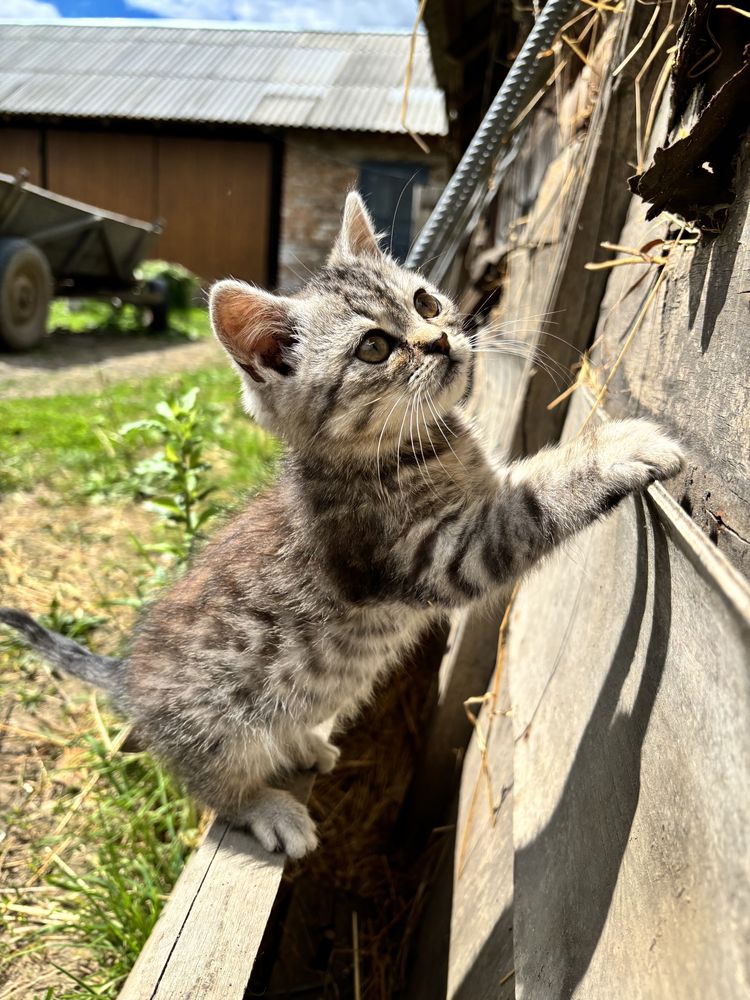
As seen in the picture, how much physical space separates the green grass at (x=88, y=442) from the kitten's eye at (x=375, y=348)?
7.59 ft

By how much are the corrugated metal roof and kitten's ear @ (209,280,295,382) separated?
13209mm

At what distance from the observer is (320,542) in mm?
2047

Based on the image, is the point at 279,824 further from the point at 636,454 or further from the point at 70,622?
the point at 70,622

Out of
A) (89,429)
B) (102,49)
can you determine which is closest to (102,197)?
(102,49)

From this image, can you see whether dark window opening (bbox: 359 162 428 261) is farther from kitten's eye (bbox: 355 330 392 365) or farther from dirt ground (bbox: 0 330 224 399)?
kitten's eye (bbox: 355 330 392 365)

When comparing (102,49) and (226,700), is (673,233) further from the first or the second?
(102,49)

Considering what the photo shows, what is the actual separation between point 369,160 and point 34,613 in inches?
545

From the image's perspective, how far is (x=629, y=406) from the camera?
1.67 metres

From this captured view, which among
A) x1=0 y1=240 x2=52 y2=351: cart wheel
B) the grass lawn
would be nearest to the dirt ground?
x1=0 y1=240 x2=52 y2=351: cart wheel

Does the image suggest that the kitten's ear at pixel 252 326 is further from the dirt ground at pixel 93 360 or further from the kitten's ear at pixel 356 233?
the dirt ground at pixel 93 360

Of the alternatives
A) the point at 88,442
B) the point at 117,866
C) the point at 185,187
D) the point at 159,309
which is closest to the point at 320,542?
the point at 117,866

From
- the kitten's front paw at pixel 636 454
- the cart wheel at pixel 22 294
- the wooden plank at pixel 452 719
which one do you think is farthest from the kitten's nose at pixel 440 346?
the cart wheel at pixel 22 294

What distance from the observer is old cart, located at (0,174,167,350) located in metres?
8.29

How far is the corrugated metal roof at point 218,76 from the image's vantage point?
15156 mm
